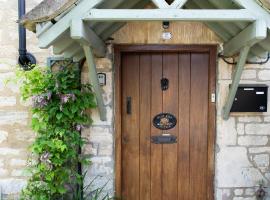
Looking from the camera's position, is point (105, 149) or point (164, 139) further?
point (164, 139)

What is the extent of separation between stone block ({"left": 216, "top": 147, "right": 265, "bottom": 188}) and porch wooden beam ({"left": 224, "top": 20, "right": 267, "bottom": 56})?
1213 mm

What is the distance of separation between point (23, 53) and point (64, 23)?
134 cm

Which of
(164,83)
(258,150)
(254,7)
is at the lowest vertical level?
(258,150)

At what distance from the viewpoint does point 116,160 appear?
411 cm

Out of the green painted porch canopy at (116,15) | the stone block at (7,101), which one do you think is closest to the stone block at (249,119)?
the green painted porch canopy at (116,15)

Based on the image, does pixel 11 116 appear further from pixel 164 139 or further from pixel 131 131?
Result: pixel 164 139

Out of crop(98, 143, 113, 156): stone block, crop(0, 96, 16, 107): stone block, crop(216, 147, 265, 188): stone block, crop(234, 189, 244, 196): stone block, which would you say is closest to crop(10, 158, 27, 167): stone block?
crop(0, 96, 16, 107): stone block

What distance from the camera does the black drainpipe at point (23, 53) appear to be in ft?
13.1

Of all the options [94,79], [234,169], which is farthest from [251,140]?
[94,79]

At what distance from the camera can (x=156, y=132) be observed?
4230mm

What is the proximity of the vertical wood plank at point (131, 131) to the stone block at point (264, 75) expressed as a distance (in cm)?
150

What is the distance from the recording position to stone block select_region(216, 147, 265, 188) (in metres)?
4.09

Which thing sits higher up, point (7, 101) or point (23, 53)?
point (23, 53)

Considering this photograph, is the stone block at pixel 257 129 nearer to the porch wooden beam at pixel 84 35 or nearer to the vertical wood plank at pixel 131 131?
the vertical wood plank at pixel 131 131
